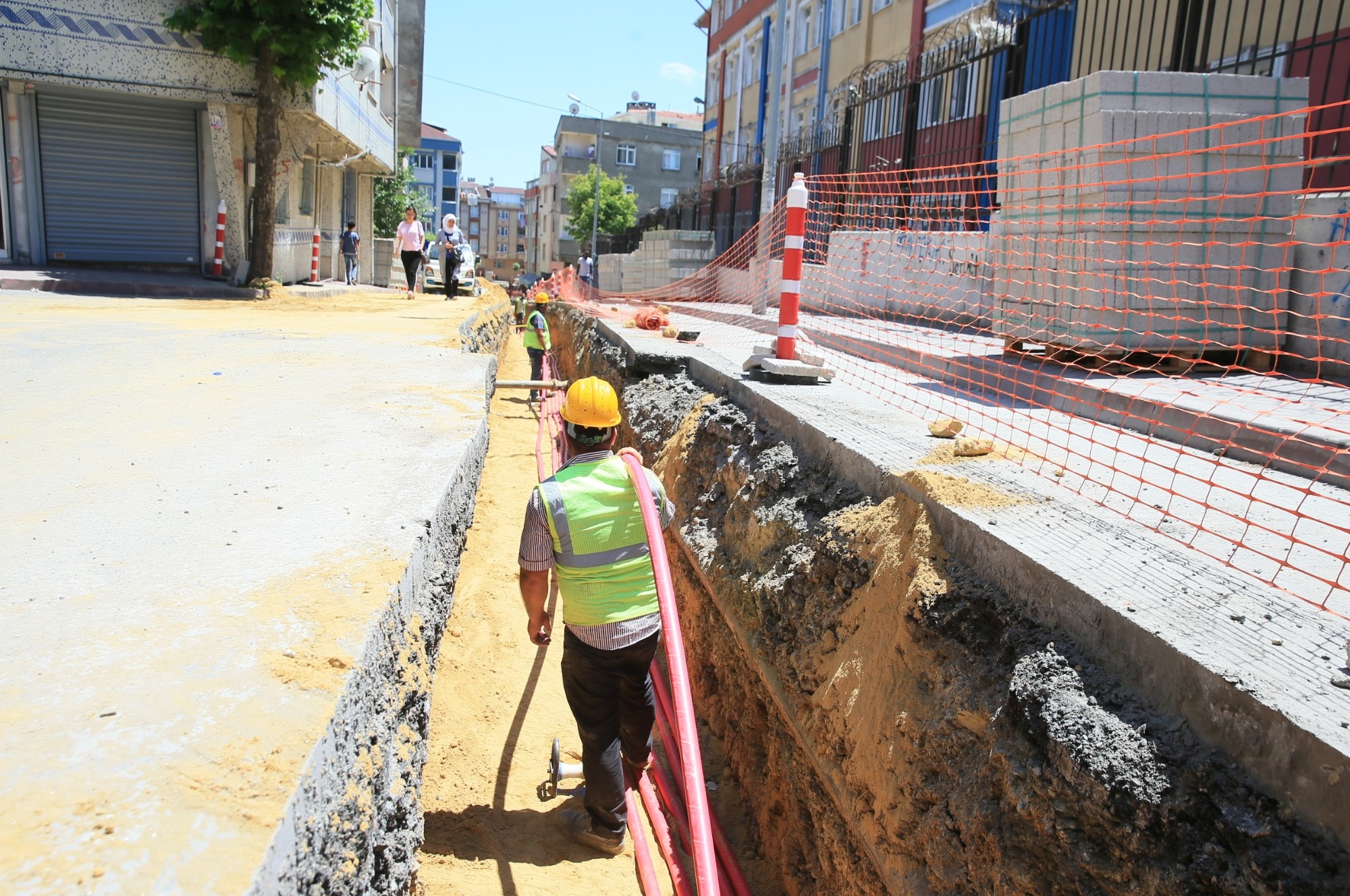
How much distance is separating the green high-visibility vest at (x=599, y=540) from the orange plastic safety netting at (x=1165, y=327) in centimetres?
165

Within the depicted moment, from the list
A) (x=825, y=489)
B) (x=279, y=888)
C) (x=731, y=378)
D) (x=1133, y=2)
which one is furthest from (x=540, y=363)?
(x=279, y=888)

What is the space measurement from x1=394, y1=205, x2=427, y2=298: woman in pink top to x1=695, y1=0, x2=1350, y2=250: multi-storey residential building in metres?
6.87

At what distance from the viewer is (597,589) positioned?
11.9ft

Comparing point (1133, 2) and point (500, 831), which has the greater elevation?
point (1133, 2)

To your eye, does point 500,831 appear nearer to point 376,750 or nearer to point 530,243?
point 376,750

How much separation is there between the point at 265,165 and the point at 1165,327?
13724 millimetres

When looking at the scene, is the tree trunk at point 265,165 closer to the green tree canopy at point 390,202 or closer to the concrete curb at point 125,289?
the concrete curb at point 125,289

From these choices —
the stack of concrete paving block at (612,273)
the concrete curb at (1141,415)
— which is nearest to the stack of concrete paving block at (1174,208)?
the concrete curb at (1141,415)

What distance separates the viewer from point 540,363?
41.7 feet

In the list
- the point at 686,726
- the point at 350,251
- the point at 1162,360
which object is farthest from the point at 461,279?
the point at 686,726

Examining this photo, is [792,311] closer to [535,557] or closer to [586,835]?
[535,557]

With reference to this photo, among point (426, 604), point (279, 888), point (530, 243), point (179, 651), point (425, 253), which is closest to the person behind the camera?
point (279, 888)

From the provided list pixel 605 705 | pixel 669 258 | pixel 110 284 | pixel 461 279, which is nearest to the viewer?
pixel 605 705

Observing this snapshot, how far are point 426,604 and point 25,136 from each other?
1608cm
